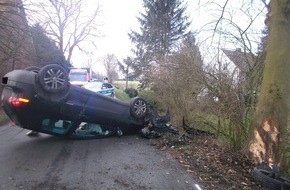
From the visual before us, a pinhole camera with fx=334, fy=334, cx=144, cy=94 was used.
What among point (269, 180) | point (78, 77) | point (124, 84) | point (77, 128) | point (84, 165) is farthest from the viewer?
point (124, 84)

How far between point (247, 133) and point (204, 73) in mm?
2350

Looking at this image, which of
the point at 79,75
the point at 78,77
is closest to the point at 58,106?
the point at 78,77

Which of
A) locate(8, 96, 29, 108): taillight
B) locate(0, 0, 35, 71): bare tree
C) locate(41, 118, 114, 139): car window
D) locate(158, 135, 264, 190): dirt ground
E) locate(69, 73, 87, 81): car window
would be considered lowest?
locate(158, 135, 264, 190): dirt ground

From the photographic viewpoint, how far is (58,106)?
8.25m

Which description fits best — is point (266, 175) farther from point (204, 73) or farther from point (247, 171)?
point (204, 73)

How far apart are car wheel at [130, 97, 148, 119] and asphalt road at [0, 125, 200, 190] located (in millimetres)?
1123

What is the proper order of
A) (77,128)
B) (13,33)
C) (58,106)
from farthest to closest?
(13,33) → (77,128) → (58,106)

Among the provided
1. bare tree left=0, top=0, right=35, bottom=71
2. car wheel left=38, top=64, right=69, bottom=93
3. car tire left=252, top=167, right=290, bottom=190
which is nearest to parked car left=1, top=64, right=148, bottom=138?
car wheel left=38, top=64, right=69, bottom=93

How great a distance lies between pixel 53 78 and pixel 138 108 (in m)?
3.39

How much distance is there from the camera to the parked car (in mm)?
7773

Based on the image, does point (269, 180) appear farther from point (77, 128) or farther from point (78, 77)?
point (78, 77)

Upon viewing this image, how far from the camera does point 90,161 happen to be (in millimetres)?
7270

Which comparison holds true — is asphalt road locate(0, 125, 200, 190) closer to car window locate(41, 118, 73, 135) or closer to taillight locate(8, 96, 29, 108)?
car window locate(41, 118, 73, 135)

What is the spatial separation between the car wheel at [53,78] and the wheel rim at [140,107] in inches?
115
